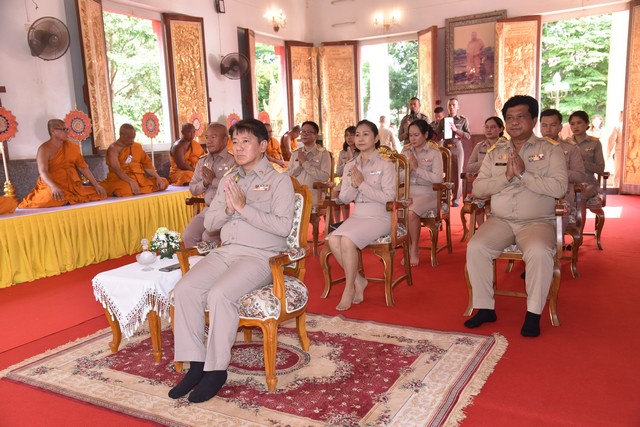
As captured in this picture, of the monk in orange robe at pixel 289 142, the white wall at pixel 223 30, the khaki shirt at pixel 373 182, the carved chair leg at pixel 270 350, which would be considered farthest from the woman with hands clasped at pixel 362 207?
the monk in orange robe at pixel 289 142

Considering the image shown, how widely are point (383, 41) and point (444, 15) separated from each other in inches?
54.5

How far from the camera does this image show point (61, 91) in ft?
20.3

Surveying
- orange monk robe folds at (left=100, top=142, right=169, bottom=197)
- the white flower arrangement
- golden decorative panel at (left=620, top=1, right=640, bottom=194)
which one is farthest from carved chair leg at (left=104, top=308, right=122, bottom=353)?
golden decorative panel at (left=620, top=1, right=640, bottom=194)

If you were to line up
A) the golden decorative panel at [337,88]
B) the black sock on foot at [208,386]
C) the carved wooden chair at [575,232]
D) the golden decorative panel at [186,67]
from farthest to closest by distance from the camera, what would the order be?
the golden decorative panel at [337,88]
the golden decorative panel at [186,67]
the carved wooden chair at [575,232]
the black sock on foot at [208,386]

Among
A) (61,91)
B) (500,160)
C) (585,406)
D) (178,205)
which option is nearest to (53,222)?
(178,205)

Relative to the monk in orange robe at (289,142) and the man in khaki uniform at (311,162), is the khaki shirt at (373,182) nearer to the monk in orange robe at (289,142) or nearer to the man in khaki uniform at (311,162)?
the man in khaki uniform at (311,162)

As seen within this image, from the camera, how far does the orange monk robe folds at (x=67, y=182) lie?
503 cm

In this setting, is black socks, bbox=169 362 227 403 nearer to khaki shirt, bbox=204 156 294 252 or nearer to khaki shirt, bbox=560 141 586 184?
khaki shirt, bbox=204 156 294 252

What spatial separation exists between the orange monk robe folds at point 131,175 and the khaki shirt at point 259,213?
347 centimetres

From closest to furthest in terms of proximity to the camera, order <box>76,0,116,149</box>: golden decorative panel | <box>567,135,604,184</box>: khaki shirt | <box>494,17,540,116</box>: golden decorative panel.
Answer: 1. <box>567,135,604,184</box>: khaki shirt
2. <box>76,0,116,149</box>: golden decorative panel
3. <box>494,17,540,116</box>: golden decorative panel

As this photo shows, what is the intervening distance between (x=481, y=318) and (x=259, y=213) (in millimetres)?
1533

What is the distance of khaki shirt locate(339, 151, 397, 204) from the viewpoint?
11.9ft

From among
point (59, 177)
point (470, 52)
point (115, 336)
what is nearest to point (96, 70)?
point (59, 177)

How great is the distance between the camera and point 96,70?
6.31 m
